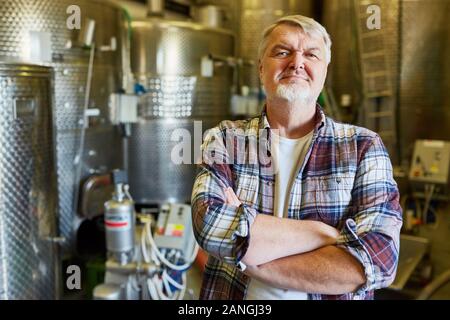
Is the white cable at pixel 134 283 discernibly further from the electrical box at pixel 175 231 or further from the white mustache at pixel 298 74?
the white mustache at pixel 298 74

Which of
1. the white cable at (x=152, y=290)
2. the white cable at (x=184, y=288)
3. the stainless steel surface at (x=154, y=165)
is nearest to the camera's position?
the white cable at (x=152, y=290)

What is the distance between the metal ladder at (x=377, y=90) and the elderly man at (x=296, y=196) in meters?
2.25

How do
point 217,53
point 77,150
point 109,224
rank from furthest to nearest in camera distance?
point 217,53
point 77,150
point 109,224

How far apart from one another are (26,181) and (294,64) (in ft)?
5.34

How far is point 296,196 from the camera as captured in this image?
1.15 meters

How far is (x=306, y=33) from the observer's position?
1082 mm

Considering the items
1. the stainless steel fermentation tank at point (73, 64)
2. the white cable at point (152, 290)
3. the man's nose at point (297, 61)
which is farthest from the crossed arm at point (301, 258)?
the stainless steel fermentation tank at point (73, 64)

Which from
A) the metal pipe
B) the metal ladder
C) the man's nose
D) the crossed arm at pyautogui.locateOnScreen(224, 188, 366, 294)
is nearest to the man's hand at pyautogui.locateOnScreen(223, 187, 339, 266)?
the crossed arm at pyautogui.locateOnScreen(224, 188, 366, 294)

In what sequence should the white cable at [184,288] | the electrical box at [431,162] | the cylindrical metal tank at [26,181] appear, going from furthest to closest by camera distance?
the electrical box at [431,162] → the white cable at [184,288] → the cylindrical metal tank at [26,181]

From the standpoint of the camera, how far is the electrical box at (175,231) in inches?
100

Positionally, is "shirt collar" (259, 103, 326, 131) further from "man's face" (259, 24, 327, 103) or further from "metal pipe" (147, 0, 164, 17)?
"metal pipe" (147, 0, 164, 17)
